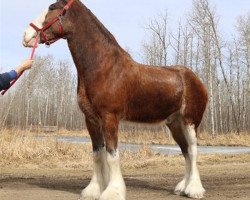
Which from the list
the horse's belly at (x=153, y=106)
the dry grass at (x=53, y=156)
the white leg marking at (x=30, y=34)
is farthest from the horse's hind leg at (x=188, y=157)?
the dry grass at (x=53, y=156)

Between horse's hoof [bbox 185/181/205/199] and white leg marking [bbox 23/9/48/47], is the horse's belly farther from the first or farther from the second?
white leg marking [bbox 23/9/48/47]

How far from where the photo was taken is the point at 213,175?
A: 29.7 ft

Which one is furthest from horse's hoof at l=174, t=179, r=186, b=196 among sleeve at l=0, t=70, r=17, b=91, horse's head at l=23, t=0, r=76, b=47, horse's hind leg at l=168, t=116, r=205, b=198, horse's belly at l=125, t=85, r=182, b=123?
sleeve at l=0, t=70, r=17, b=91

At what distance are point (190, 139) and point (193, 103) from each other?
0.59 meters

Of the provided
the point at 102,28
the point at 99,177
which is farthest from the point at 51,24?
the point at 99,177

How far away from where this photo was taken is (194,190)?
20.5ft

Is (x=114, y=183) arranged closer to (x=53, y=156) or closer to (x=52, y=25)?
(x=52, y=25)

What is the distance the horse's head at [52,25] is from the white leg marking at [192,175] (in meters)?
2.53

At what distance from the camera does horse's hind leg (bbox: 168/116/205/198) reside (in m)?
6.31

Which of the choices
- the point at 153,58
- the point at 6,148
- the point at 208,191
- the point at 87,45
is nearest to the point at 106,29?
the point at 87,45

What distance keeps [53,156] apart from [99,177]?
22.5 feet

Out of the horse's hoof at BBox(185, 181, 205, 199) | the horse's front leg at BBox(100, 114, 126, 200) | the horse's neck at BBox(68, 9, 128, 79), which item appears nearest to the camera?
the horse's front leg at BBox(100, 114, 126, 200)

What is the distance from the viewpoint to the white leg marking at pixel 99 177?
598cm

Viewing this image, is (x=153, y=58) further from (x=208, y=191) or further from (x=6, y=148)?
(x=208, y=191)
